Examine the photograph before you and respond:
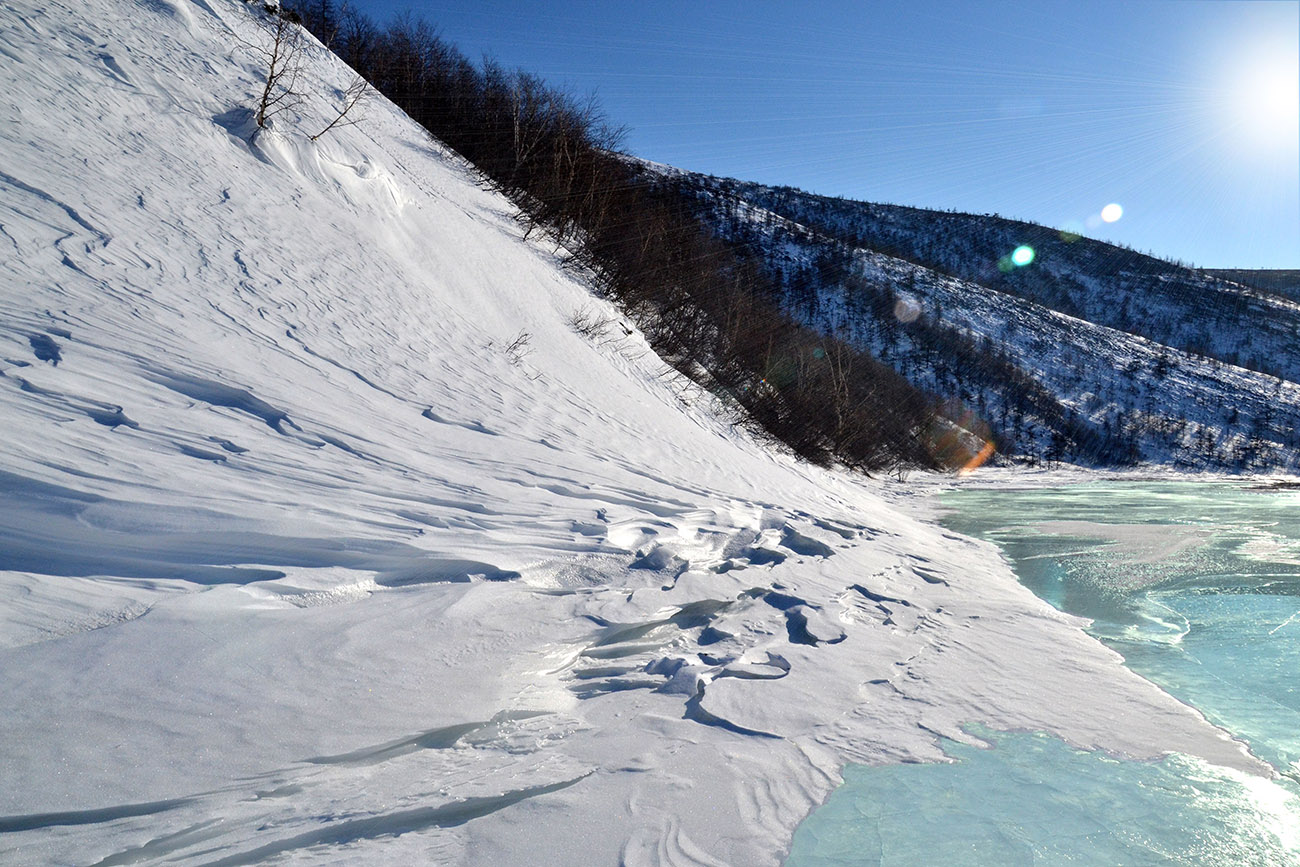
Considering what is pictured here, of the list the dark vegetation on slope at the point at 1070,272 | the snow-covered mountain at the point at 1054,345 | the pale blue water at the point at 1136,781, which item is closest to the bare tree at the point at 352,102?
the pale blue water at the point at 1136,781

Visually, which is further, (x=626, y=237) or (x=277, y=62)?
(x=626, y=237)

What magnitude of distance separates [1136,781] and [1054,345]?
55.9m

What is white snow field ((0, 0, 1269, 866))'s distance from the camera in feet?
6.32

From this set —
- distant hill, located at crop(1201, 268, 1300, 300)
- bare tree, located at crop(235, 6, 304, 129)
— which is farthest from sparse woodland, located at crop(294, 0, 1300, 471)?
distant hill, located at crop(1201, 268, 1300, 300)

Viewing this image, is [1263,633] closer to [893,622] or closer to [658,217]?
[893,622]

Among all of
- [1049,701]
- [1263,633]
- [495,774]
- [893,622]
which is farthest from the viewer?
[1263,633]

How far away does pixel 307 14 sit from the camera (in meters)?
21.7

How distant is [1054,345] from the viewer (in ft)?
165

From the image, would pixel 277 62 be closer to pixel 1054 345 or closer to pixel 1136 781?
pixel 1136 781

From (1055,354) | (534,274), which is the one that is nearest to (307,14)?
(534,274)

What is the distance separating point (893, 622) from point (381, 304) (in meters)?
5.83

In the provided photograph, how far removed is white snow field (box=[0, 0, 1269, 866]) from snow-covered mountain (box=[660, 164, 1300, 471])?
3665cm

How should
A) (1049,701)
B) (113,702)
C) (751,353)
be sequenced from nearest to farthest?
(113,702), (1049,701), (751,353)

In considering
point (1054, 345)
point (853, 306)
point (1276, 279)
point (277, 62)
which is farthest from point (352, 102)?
point (1276, 279)
